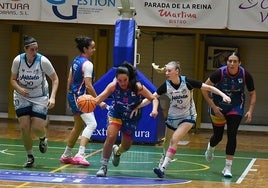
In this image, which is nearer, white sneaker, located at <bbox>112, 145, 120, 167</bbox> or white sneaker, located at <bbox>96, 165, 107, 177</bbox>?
white sneaker, located at <bbox>96, 165, 107, 177</bbox>

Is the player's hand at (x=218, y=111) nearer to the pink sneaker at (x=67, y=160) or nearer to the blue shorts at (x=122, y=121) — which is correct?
the blue shorts at (x=122, y=121)

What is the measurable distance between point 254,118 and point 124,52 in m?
8.22

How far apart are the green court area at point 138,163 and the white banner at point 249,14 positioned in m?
4.92

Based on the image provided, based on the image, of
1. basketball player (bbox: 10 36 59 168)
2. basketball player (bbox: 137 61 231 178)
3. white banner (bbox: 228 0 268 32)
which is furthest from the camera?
white banner (bbox: 228 0 268 32)

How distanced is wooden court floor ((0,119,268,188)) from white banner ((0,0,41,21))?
400cm

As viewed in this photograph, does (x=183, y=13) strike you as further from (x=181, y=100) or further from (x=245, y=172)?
(x=181, y=100)

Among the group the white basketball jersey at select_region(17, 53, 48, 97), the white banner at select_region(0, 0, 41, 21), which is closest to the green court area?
the white basketball jersey at select_region(17, 53, 48, 97)

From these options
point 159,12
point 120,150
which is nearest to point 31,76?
point 120,150

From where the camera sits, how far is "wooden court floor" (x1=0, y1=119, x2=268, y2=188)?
984 cm

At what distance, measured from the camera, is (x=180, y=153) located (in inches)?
557

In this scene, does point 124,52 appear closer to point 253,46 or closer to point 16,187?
point 16,187

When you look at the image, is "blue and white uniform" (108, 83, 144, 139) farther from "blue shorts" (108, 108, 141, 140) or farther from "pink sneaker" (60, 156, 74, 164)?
"pink sneaker" (60, 156, 74, 164)

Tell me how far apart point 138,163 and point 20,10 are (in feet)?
29.8

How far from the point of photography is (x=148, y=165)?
11.9 metres
